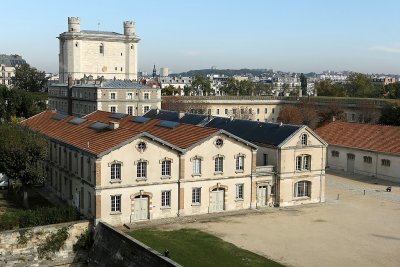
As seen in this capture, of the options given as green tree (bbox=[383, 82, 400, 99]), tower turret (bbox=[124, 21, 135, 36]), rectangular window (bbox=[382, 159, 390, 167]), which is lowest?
rectangular window (bbox=[382, 159, 390, 167])

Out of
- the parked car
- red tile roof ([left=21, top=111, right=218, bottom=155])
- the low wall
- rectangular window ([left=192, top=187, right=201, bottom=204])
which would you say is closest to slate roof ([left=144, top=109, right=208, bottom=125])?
red tile roof ([left=21, top=111, right=218, bottom=155])

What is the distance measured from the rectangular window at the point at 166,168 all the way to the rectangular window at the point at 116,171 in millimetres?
3180

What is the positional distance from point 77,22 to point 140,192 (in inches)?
2560

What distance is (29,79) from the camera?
454ft

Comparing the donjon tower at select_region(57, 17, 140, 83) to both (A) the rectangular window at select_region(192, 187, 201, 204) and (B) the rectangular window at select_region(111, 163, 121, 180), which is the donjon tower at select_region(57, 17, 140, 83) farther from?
(B) the rectangular window at select_region(111, 163, 121, 180)

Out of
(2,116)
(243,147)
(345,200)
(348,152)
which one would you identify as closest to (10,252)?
(243,147)

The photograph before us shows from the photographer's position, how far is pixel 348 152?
5819cm

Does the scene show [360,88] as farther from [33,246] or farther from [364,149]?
[33,246]

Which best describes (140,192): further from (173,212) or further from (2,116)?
(2,116)

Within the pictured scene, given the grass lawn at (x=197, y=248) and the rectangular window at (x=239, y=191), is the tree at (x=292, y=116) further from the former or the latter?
the grass lawn at (x=197, y=248)

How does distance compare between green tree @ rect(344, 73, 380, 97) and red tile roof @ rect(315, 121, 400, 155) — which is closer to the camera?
red tile roof @ rect(315, 121, 400, 155)

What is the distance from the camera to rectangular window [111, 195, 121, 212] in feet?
114

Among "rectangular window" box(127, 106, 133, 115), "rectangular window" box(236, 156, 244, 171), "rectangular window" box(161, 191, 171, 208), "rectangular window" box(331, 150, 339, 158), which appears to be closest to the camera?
"rectangular window" box(161, 191, 171, 208)

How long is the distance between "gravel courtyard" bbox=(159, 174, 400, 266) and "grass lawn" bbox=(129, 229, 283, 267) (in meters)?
1.06
